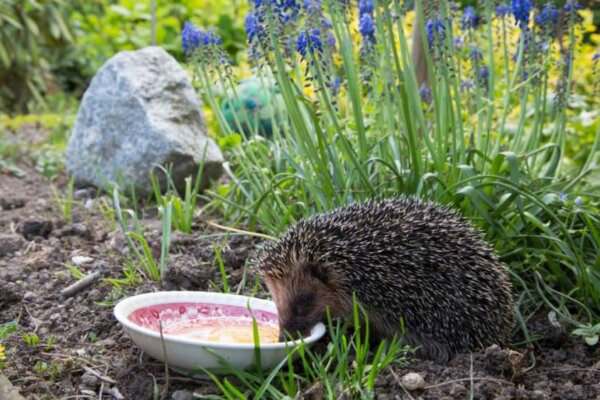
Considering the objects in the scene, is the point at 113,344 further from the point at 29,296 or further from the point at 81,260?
the point at 81,260

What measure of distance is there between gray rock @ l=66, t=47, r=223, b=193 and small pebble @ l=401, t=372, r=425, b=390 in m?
3.44

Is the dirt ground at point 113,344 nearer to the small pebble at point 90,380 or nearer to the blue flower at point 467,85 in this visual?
the small pebble at point 90,380

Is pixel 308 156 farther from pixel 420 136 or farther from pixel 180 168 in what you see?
pixel 180 168

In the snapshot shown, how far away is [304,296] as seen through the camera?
337cm

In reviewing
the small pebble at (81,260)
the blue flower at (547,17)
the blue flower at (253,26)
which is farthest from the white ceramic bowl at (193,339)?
Answer: the blue flower at (547,17)

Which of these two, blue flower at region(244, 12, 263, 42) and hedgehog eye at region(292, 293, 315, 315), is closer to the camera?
hedgehog eye at region(292, 293, 315, 315)

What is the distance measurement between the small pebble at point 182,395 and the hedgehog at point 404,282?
0.49 metres

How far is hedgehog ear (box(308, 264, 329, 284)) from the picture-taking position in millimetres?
3385

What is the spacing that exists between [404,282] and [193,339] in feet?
3.11

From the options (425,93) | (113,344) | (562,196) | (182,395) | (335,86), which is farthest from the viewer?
(425,93)

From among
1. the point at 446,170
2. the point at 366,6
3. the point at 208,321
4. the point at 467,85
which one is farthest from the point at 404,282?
the point at 467,85

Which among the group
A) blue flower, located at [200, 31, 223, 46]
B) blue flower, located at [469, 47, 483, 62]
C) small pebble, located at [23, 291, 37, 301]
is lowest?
small pebble, located at [23, 291, 37, 301]

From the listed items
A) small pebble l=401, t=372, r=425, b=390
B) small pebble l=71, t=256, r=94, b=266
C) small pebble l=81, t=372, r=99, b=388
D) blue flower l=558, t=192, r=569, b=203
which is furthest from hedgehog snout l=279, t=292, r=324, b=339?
small pebble l=71, t=256, r=94, b=266

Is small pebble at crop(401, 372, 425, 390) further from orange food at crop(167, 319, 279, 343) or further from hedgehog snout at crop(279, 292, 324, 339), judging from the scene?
orange food at crop(167, 319, 279, 343)
